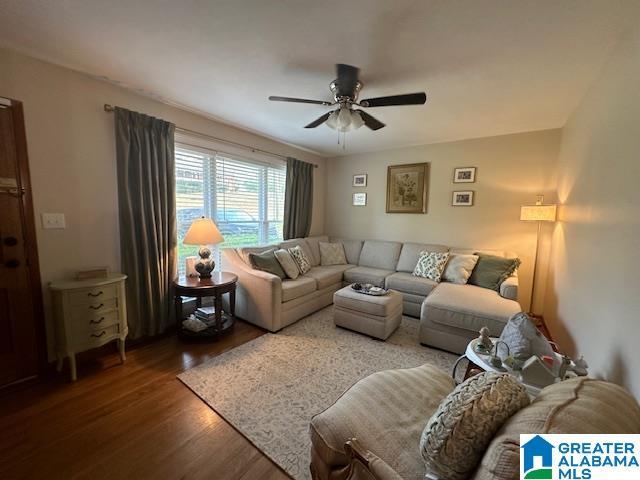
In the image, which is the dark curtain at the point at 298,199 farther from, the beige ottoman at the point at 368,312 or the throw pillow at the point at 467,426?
the throw pillow at the point at 467,426

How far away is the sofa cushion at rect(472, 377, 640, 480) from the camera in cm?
64

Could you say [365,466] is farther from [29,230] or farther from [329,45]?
[29,230]

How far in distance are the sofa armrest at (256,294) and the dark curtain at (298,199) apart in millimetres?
1266

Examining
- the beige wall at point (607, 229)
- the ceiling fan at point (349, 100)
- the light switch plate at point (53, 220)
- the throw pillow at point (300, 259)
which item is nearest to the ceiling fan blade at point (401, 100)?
the ceiling fan at point (349, 100)

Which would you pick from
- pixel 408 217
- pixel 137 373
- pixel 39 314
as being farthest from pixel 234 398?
pixel 408 217

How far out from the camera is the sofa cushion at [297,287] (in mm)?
2922

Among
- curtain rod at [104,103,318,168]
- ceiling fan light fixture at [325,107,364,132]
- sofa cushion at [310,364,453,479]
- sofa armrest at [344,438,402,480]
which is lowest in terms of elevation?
sofa cushion at [310,364,453,479]

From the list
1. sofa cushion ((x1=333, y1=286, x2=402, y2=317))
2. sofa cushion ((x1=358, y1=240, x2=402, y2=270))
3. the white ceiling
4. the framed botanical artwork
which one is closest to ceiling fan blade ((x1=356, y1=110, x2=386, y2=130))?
the white ceiling

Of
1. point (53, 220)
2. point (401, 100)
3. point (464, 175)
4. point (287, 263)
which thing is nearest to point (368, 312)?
point (287, 263)

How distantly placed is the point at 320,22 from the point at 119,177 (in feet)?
6.95

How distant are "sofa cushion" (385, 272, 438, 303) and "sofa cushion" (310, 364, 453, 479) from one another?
2.04 m

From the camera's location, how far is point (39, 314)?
1.99 meters

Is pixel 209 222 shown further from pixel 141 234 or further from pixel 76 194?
pixel 76 194

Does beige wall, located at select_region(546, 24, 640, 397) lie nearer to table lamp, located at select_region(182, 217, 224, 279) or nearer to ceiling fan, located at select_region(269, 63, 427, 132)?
ceiling fan, located at select_region(269, 63, 427, 132)
